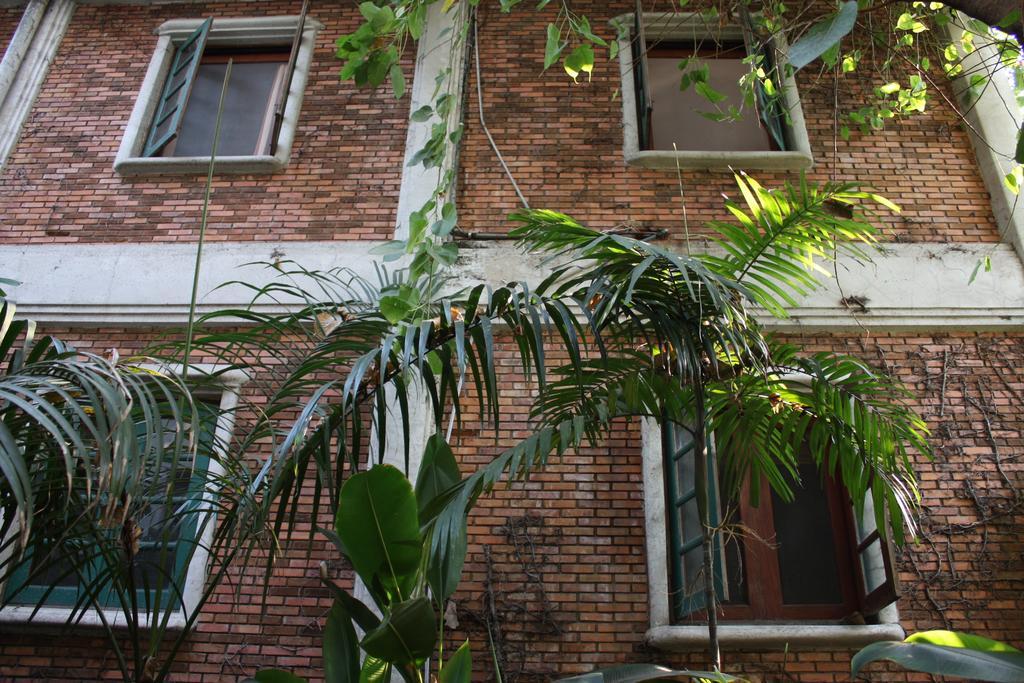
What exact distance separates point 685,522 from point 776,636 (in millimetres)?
781

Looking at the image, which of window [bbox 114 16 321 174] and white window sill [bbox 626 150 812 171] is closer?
white window sill [bbox 626 150 812 171]

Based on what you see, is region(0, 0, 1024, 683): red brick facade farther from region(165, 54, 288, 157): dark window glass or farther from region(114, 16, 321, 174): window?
region(165, 54, 288, 157): dark window glass

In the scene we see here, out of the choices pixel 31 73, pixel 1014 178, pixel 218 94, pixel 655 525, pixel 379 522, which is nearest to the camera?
pixel 379 522

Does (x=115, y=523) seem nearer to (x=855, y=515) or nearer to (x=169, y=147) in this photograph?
(x=855, y=515)

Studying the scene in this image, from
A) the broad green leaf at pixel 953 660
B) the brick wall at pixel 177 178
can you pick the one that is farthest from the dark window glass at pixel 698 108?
the broad green leaf at pixel 953 660

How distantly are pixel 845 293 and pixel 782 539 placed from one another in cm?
166

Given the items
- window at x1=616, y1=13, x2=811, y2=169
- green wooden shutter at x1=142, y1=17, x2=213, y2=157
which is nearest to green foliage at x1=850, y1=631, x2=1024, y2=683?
window at x1=616, y1=13, x2=811, y2=169

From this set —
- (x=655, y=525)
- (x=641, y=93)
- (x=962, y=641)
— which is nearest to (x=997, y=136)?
(x=641, y=93)

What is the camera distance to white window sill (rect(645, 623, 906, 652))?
4.57 m

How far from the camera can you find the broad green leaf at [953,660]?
2598 millimetres

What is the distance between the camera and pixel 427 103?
6594 mm

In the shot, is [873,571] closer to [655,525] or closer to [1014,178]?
[655,525]

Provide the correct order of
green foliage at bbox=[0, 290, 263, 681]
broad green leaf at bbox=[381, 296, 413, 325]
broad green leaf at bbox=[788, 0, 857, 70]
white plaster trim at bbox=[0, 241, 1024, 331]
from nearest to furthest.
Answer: broad green leaf at bbox=[788, 0, 857, 70], green foliage at bbox=[0, 290, 263, 681], broad green leaf at bbox=[381, 296, 413, 325], white plaster trim at bbox=[0, 241, 1024, 331]

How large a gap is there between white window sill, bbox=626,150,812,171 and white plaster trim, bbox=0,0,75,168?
4.70 metres
